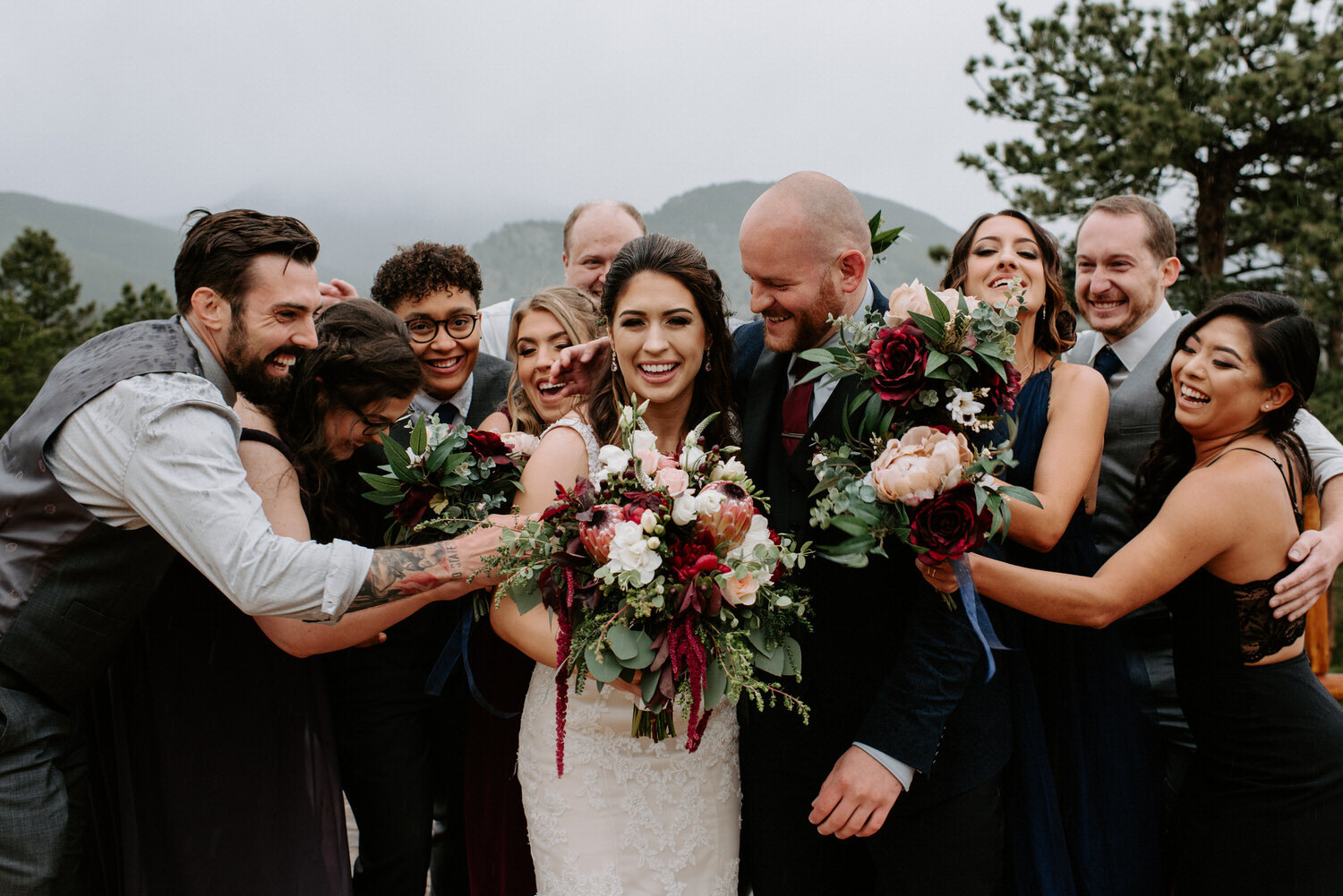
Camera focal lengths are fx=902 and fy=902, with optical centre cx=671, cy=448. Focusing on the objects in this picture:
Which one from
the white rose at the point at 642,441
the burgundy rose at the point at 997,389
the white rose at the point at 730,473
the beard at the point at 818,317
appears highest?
the beard at the point at 818,317

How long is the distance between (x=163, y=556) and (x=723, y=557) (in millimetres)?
1796

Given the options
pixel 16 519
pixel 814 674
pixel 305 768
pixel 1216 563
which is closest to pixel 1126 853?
pixel 1216 563

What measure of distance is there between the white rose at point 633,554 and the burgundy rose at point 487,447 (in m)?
1.08

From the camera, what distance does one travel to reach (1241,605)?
3189 millimetres

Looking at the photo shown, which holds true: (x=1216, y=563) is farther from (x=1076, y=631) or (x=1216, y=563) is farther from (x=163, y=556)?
(x=163, y=556)

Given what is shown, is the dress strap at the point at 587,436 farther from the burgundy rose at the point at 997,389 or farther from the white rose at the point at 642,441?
the burgundy rose at the point at 997,389

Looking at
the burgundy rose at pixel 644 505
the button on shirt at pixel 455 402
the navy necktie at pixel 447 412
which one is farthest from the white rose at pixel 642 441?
the navy necktie at pixel 447 412

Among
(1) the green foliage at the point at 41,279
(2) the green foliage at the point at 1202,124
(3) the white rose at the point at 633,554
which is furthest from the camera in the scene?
(1) the green foliage at the point at 41,279

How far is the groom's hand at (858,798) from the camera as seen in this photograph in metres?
2.81

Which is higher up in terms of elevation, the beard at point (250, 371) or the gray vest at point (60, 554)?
the beard at point (250, 371)

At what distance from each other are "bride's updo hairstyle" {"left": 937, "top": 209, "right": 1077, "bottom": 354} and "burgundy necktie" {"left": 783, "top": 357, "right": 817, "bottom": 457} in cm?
86

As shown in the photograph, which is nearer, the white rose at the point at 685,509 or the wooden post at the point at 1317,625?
the white rose at the point at 685,509

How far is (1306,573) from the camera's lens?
10.3 ft

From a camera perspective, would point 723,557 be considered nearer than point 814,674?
Yes
